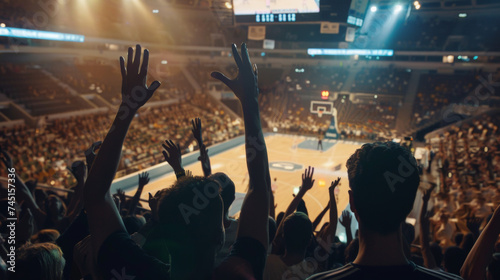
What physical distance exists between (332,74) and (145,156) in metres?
23.9

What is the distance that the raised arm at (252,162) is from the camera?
4.14 feet

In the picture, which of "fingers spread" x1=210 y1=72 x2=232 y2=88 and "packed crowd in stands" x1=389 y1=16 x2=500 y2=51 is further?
"packed crowd in stands" x1=389 y1=16 x2=500 y2=51

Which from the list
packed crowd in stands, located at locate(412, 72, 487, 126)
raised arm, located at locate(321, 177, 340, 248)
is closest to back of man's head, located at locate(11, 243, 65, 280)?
raised arm, located at locate(321, 177, 340, 248)

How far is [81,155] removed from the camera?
48.6 feet

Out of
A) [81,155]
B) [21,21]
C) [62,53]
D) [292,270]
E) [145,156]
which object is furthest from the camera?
[62,53]

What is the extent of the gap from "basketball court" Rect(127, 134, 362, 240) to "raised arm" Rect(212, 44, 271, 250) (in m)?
8.54

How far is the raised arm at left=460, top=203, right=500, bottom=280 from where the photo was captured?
64.7 inches

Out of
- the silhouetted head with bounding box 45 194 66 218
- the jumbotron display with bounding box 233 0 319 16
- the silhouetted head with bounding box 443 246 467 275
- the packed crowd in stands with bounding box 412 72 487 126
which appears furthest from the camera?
the packed crowd in stands with bounding box 412 72 487 126

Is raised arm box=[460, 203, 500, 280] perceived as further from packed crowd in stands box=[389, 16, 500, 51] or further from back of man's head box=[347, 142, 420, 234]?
packed crowd in stands box=[389, 16, 500, 51]

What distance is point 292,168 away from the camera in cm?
1617

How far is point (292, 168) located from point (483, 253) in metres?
A: 14.6

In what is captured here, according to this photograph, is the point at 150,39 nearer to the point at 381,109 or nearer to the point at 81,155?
the point at 81,155

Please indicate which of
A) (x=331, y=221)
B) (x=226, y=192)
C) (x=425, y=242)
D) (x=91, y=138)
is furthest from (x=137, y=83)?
(x=91, y=138)

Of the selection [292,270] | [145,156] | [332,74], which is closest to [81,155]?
[145,156]
